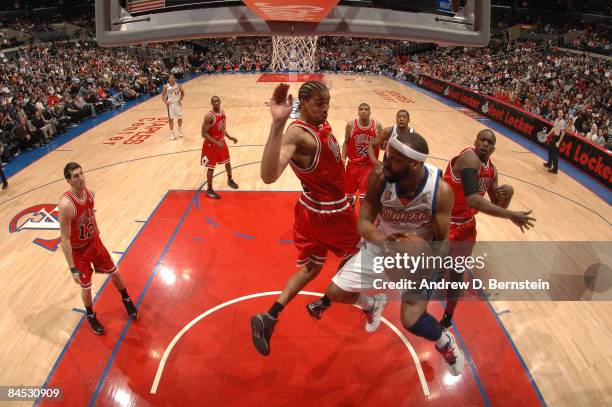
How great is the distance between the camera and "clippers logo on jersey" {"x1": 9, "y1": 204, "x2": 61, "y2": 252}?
6.07 metres

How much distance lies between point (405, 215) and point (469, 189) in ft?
3.17

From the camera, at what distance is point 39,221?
6.67 metres

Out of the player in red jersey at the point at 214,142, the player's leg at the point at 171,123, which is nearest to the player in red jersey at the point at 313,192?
the player in red jersey at the point at 214,142

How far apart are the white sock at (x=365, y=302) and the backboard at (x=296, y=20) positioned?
2.29m

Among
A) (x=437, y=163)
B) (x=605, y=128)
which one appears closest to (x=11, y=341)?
(x=437, y=163)

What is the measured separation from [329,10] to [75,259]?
334 centimetres

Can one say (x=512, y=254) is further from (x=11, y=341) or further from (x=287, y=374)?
(x=11, y=341)

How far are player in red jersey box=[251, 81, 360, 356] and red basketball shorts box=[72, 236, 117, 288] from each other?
71.7 inches

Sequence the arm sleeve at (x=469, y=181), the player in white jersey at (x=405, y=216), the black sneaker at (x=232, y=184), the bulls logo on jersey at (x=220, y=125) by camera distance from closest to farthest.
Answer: the player in white jersey at (x=405, y=216) < the arm sleeve at (x=469, y=181) < the bulls logo on jersey at (x=220, y=125) < the black sneaker at (x=232, y=184)

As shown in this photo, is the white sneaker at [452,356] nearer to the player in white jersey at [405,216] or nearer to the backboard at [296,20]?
the player in white jersey at [405,216]

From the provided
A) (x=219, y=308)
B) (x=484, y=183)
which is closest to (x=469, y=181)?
(x=484, y=183)

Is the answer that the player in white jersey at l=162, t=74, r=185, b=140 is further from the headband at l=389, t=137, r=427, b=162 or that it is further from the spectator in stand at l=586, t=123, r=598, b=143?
the spectator in stand at l=586, t=123, r=598, b=143

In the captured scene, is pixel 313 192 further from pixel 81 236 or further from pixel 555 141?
pixel 555 141

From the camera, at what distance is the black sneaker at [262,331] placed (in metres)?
3.19
